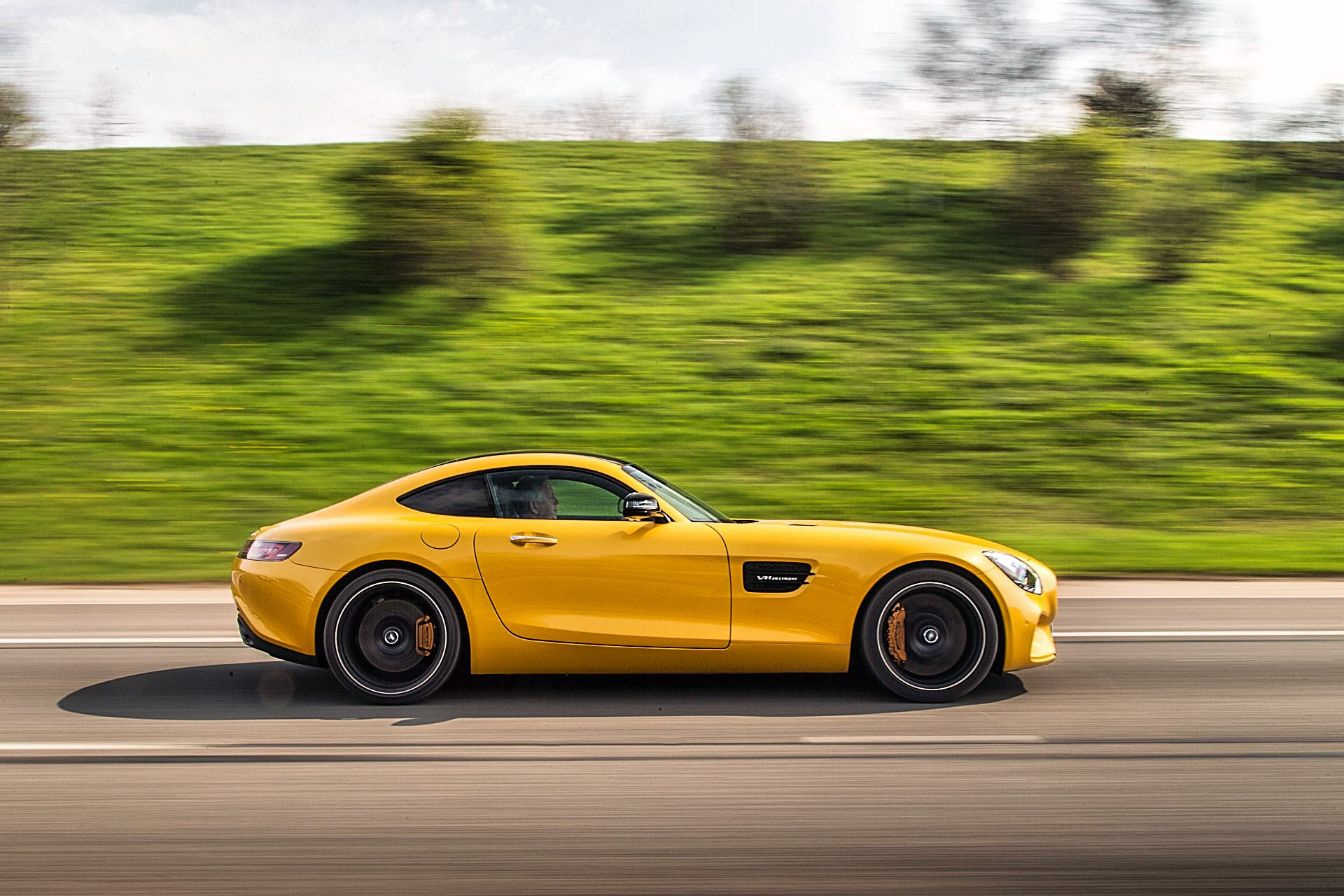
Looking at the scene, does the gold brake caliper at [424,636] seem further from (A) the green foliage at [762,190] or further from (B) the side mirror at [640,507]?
(A) the green foliage at [762,190]

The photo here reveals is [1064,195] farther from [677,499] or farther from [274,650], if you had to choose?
[274,650]

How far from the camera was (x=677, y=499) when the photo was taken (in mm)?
6074

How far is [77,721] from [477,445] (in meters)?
9.30

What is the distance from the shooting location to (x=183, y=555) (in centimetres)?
1112

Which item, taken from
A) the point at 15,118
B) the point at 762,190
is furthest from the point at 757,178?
the point at 15,118

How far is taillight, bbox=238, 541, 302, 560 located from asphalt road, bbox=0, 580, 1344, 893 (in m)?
0.73

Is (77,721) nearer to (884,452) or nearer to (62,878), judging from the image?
(62,878)

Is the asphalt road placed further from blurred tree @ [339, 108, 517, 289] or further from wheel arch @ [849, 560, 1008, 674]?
blurred tree @ [339, 108, 517, 289]

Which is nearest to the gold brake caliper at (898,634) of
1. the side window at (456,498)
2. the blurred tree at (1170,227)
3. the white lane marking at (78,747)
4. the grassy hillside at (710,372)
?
the side window at (456,498)

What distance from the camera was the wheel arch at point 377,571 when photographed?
18.6 feet

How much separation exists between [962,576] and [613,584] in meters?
1.69

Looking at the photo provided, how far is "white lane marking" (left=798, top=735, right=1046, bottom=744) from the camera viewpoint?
5.04 meters

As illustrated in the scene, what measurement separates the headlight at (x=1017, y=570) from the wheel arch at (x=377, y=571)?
2572 mm

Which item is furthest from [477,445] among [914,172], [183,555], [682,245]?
[914,172]
